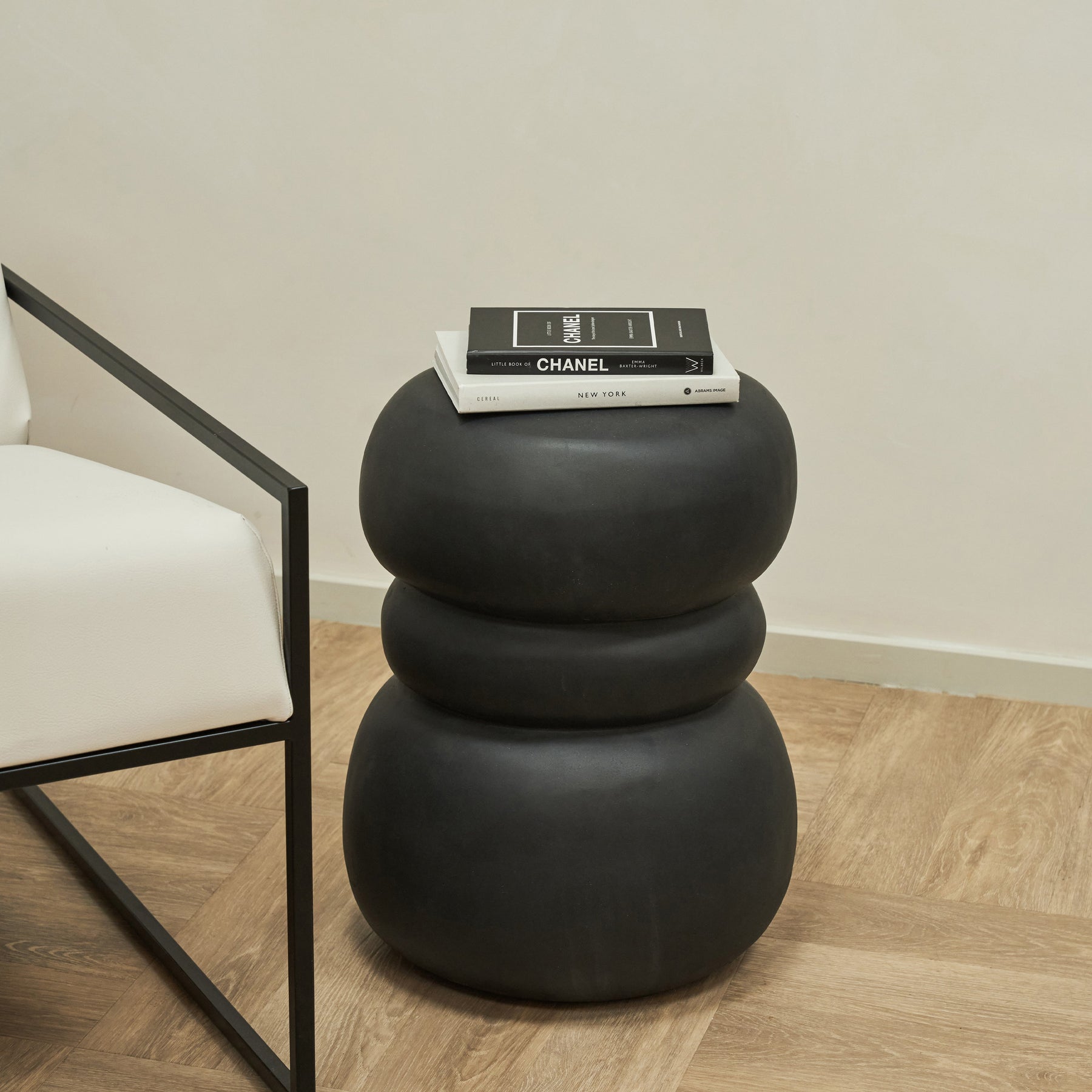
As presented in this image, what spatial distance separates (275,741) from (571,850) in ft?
0.89

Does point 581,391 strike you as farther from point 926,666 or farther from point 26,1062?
point 926,666

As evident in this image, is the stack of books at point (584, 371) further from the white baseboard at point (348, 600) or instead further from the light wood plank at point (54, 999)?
Result: the white baseboard at point (348, 600)

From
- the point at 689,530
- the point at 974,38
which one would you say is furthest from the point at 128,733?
the point at 974,38

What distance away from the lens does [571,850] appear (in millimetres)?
1062

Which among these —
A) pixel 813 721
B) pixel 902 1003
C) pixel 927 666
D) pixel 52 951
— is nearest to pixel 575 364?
pixel 902 1003

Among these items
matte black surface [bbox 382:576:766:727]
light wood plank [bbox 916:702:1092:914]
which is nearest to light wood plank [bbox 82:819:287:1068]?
matte black surface [bbox 382:576:766:727]

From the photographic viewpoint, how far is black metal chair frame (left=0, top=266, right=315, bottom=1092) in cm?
88

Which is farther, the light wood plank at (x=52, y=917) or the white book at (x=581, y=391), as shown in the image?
the light wood plank at (x=52, y=917)

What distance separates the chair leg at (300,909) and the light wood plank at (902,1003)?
314 mm

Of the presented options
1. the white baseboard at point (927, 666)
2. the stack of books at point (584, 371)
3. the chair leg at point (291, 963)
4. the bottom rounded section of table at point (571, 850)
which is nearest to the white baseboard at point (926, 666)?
the white baseboard at point (927, 666)

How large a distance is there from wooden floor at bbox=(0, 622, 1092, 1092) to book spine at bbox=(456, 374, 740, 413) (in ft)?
1.76

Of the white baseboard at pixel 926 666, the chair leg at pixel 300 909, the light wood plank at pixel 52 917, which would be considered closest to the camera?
the chair leg at pixel 300 909

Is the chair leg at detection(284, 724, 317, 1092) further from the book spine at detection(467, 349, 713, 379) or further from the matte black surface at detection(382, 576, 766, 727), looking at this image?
the book spine at detection(467, 349, 713, 379)

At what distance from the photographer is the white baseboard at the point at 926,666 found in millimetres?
1824
